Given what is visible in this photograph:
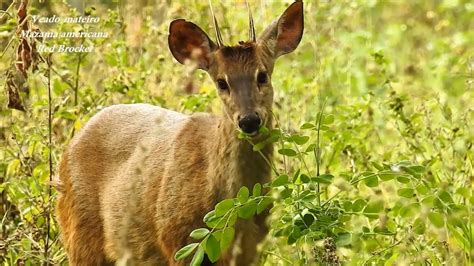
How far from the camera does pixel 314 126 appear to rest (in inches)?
197

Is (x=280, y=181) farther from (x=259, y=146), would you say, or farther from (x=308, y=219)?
(x=259, y=146)

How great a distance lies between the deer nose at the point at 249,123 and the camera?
527cm

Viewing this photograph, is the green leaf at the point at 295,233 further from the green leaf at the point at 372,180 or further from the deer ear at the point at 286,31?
the deer ear at the point at 286,31

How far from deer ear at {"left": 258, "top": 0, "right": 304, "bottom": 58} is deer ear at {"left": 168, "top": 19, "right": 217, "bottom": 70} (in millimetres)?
271

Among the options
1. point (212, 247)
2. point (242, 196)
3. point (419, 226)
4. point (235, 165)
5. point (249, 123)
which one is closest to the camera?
point (212, 247)

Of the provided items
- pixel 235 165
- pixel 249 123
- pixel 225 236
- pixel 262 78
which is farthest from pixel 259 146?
pixel 225 236

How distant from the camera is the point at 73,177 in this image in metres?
6.28

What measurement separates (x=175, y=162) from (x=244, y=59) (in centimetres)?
59

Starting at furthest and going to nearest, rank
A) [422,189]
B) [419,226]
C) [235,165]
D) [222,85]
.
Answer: [222,85]
[235,165]
[419,226]
[422,189]

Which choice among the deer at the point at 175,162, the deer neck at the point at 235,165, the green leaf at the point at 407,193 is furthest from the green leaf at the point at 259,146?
the green leaf at the point at 407,193

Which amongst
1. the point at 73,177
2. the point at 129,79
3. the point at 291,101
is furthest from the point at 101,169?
the point at 291,101

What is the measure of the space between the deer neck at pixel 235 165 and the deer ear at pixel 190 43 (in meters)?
0.43

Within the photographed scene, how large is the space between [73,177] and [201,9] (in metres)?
2.71

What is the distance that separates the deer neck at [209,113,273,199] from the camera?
18.1 feet
